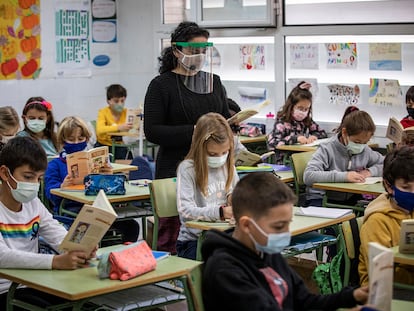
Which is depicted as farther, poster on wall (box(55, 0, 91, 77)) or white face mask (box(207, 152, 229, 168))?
poster on wall (box(55, 0, 91, 77))

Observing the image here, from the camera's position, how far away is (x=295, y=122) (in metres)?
7.79

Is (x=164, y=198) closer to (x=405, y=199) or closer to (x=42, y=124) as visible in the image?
(x=405, y=199)

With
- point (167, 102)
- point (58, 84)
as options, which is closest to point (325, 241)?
point (167, 102)

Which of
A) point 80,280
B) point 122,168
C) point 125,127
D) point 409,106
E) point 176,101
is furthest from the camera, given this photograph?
point 125,127

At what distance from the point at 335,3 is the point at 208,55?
3109mm

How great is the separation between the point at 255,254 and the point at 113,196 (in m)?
2.76

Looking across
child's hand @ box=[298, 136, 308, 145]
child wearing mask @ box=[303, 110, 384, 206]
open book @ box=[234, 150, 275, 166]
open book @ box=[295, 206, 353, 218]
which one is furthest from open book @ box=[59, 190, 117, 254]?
child's hand @ box=[298, 136, 308, 145]

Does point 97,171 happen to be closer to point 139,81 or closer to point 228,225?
point 228,225

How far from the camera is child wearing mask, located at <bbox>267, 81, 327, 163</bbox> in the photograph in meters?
Result: 7.71

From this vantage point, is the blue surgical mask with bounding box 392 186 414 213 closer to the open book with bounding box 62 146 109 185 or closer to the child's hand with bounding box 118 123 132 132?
the open book with bounding box 62 146 109 185

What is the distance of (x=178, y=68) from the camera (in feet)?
17.1

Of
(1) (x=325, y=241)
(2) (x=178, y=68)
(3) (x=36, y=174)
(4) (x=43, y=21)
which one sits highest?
(4) (x=43, y=21)

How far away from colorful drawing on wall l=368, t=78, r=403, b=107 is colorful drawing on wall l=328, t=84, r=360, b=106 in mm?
174

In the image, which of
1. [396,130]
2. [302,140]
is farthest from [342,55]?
[396,130]
